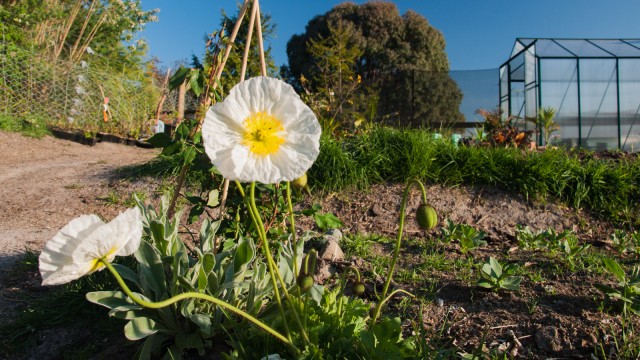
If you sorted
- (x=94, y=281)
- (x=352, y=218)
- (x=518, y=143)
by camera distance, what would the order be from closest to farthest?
(x=94, y=281), (x=352, y=218), (x=518, y=143)

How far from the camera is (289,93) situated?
946 mm

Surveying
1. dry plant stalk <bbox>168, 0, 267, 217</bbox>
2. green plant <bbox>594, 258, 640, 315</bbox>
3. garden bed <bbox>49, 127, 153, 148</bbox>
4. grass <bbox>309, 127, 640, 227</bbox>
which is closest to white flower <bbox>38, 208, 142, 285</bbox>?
dry plant stalk <bbox>168, 0, 267, 217</bbox>

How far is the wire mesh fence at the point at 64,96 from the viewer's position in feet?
27.7

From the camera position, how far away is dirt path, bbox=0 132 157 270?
9.02ft

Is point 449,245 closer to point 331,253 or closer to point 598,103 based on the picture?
point 331,253

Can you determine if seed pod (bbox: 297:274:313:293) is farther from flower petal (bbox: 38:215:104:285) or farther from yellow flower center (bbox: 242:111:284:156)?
flower petal (bbox: 38:215:104:285)

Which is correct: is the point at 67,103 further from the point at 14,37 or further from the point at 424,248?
the point at 424,248

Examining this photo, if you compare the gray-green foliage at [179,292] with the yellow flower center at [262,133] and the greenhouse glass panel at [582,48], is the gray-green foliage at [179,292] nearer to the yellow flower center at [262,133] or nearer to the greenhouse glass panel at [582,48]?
the yellow flower center at [262,133]

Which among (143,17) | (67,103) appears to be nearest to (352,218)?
(67,103)

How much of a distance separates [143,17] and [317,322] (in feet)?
58.9

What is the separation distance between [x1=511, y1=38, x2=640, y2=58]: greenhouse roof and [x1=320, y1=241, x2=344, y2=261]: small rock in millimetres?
11082

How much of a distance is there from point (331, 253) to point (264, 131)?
1346 mm

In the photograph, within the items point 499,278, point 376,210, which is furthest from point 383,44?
point 499,278

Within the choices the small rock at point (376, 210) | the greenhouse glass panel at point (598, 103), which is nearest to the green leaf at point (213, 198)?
the small rock at point (376, 210)
